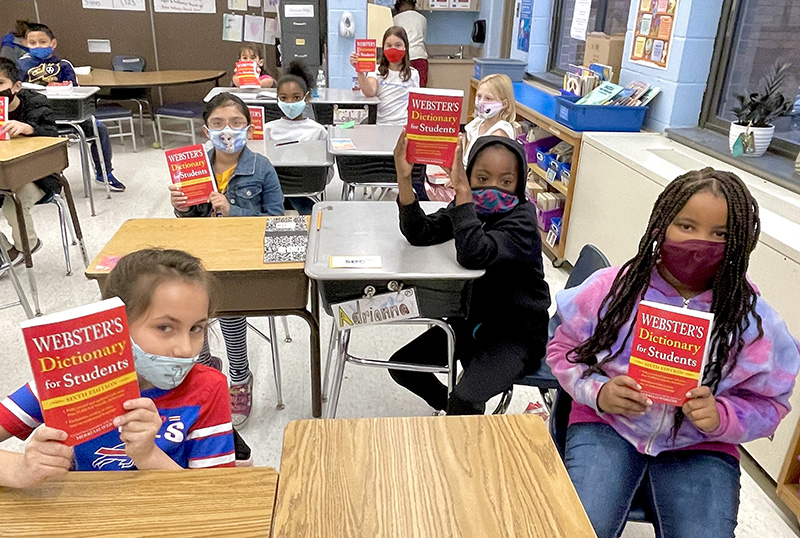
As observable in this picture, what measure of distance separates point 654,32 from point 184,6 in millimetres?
5864

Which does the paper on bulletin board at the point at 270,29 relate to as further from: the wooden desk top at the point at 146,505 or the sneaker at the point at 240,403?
the wooden desk top at the point at 146,505

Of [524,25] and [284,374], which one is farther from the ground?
[524,25]

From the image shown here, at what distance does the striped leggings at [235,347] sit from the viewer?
2232 mm

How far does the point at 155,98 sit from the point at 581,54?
5.10 metres

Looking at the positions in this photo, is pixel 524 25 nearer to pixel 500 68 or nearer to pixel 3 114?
pixel 500 68

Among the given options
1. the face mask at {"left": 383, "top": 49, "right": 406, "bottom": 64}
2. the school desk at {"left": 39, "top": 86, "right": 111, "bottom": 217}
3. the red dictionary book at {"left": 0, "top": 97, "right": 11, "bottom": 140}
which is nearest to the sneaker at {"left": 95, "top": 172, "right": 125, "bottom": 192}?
the school desk at {"left": 39, "top": 86, "right": 111, "bottom": 217}

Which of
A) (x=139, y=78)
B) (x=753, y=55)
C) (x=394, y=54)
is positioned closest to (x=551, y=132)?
(x=753, y=55)

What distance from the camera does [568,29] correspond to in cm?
545

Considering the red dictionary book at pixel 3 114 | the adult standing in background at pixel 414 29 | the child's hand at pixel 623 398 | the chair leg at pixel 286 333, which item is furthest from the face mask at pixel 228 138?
the adult standing in background at pixel 414 29

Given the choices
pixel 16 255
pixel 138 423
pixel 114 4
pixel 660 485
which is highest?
pixel 114 4

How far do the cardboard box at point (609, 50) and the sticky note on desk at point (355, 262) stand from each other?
2.80 meters

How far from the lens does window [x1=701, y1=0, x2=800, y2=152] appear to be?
2.83 metres

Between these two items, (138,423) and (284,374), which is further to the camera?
(284,374)

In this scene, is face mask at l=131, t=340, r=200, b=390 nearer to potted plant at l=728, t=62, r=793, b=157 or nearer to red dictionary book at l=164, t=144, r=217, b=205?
red dictionary book at l=164, t=144, r=217, b=205
